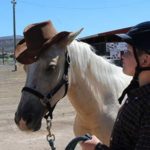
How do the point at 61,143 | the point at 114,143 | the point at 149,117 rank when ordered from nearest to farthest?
the point at 149,117 < the point at 114,143 < the point at 61,143

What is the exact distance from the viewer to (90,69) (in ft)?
12.8

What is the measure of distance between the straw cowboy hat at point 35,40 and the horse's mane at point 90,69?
0.23 m

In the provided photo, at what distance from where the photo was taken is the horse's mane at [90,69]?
12.7 ft

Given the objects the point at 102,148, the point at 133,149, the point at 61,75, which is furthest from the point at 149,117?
the point at 61,75

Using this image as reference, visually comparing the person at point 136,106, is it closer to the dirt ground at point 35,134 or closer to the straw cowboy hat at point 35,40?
the straw cowboy hat at point 35,40

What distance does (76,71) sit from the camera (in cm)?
391

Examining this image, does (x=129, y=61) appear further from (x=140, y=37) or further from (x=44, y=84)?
(x=44, y=84)

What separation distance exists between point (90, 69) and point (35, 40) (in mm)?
550

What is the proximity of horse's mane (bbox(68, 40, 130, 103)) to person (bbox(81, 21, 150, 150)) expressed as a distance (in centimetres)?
179

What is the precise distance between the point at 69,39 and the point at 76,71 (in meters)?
0.30

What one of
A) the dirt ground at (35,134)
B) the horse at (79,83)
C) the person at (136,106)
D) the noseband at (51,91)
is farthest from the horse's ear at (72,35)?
the dirt ground at (35,134)

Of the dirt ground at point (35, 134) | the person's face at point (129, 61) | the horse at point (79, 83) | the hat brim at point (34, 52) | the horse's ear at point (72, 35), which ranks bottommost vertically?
the dirt ground at point (35, 134)

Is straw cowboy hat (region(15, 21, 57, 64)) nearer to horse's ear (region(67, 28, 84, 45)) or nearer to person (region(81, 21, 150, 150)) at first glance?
horse's ear (region(67, 28, 84, 45))

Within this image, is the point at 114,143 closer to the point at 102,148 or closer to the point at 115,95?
the point at 102,148
